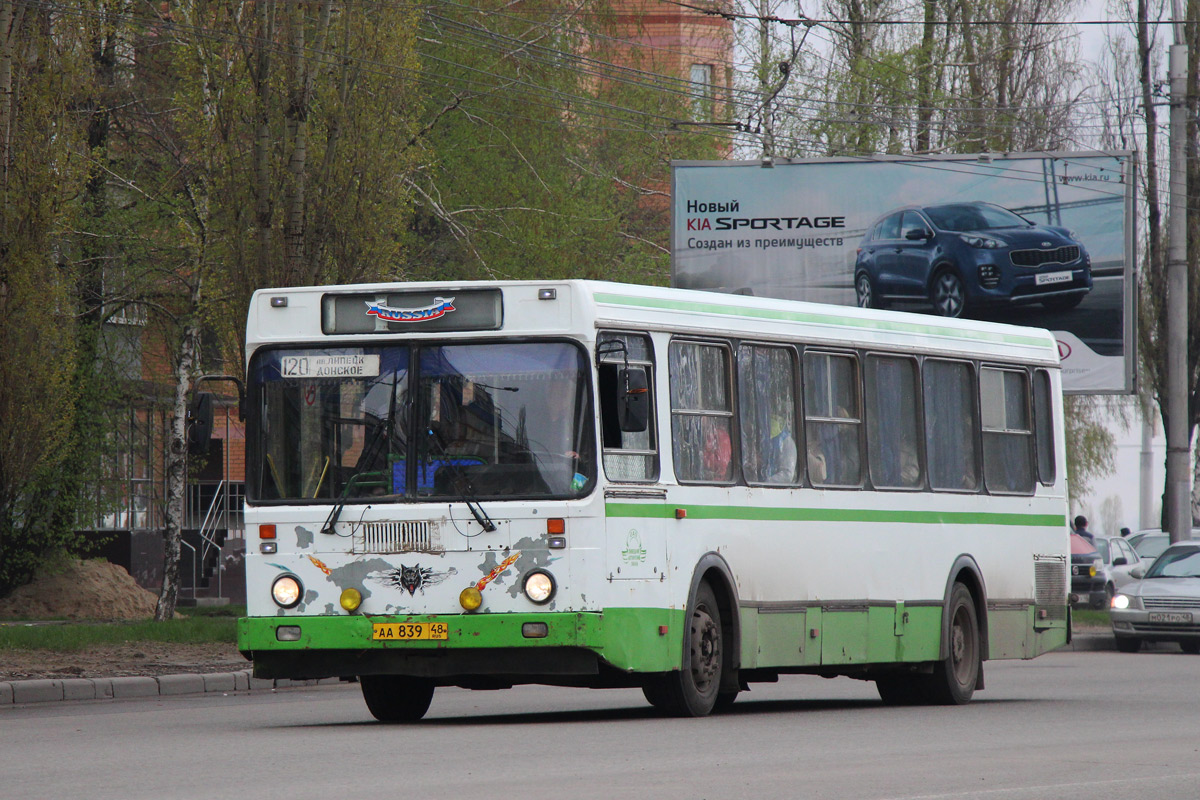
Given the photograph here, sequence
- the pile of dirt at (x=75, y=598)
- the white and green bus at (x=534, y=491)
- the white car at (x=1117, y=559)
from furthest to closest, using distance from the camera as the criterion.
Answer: the white car at (x=1117, y=559)
the pile of dirt at (x=75, y=598)
the white and green bus at (x=534, y=491)

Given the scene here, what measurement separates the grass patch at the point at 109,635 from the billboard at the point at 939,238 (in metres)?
12.9

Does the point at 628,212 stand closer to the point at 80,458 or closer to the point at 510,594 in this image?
the point at 80,458

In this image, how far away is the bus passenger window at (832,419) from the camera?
14.9 metres

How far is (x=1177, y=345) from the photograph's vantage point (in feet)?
107

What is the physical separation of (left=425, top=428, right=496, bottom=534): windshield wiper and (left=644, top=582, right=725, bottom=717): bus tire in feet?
4.92

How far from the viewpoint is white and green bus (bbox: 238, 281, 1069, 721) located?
1282 cm

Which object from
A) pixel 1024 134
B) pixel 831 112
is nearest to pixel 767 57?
pixel 831 112

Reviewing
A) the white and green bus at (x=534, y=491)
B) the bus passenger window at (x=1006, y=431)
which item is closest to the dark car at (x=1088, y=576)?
the bus passenger window at (x=1006, y=431)

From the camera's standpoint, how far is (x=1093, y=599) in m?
36.1

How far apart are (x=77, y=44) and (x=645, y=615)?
42.3 ft

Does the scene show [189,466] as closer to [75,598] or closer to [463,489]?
[75,598]

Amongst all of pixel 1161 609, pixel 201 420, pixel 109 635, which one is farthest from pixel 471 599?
pixel 1161 609

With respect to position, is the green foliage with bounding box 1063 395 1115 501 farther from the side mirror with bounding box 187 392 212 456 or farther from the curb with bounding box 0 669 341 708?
the side mirror with bounding box 187 392 212 456

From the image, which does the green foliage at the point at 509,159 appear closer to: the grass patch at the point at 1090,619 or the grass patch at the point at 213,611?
the grass patch at the point at 213,611
